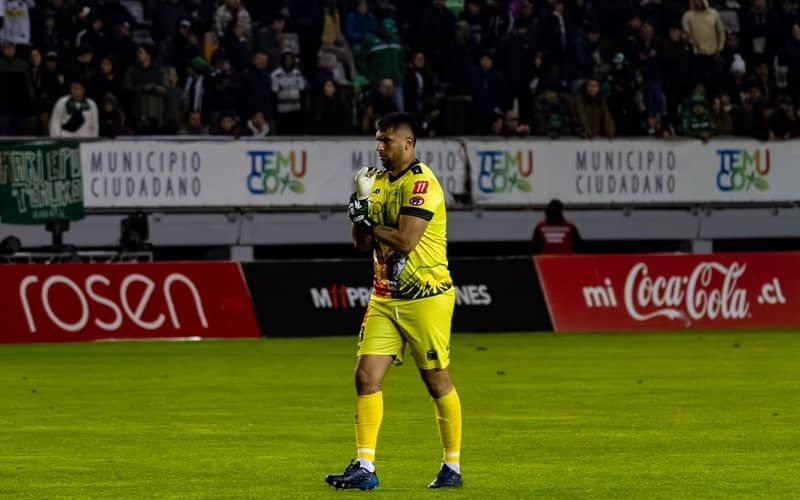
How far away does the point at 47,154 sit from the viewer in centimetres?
2906

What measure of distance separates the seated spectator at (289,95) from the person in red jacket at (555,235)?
14.4 ft

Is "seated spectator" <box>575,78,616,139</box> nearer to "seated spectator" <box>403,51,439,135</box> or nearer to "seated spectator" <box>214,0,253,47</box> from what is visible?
"seated spectator" <box>403,51,439,135</box>

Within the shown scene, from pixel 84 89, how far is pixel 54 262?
2.76 m

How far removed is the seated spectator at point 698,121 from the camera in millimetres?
33750

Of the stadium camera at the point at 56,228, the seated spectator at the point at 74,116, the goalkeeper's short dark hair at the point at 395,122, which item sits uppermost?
the goalkeeper's short dark hair at the point at 395,122

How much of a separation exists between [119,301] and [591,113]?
9.78 meters

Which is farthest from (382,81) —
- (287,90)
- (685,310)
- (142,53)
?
(685,310)

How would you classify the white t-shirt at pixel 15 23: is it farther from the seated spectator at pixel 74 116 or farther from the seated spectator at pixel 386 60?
the seated spectator at pixel 386 60

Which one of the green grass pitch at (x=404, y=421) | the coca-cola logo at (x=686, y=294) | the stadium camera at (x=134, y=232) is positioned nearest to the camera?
the green grass pitch at (x=404, y=421)

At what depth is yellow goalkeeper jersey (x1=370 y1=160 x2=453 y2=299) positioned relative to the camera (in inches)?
442

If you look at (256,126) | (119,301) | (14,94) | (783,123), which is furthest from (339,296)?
(783,123)

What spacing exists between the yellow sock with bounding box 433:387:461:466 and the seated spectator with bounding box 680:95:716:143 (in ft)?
75.9

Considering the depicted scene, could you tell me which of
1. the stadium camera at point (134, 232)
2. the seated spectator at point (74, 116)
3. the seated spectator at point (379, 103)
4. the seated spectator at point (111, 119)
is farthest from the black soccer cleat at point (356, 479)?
the seated spectator at point (379, 103)

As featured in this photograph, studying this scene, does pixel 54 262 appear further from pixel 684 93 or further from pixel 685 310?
pixel 684 93
